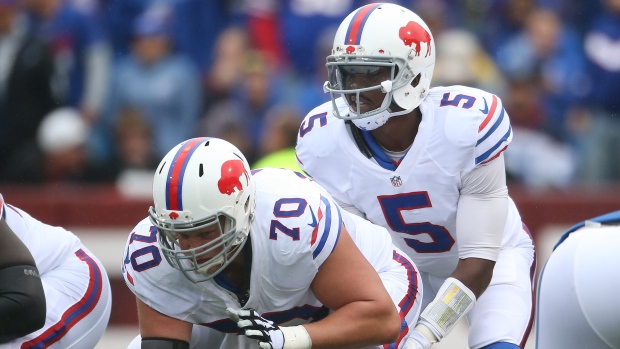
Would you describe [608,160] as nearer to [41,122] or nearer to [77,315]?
[41,122]

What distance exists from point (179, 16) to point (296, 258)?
6.29 meters

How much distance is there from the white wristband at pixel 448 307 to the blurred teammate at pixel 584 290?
73 centimetres

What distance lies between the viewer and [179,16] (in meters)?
10.2

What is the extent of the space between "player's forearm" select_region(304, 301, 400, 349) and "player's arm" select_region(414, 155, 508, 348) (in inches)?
24.4

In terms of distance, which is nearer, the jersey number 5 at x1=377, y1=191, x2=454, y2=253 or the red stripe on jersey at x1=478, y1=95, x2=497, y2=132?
the red stripe on jersey at x1=478, y1=95, x2=497, y2=132

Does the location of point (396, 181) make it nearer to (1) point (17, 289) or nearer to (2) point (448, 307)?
(2) point (448, 307)

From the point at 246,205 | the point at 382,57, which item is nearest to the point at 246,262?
the point at 246,205

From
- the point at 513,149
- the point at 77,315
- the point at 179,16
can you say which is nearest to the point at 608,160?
the point at 513,149

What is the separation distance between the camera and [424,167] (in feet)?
16.7

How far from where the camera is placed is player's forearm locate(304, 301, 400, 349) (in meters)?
4.21

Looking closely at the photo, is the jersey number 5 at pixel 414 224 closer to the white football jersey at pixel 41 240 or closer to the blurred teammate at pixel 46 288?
the blurred teammate at pixel 46 288

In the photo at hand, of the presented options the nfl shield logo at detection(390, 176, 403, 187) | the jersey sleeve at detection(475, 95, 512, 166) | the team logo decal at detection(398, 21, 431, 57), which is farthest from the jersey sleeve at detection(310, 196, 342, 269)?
the team logo decal at detection(398, 21, 431, 57)

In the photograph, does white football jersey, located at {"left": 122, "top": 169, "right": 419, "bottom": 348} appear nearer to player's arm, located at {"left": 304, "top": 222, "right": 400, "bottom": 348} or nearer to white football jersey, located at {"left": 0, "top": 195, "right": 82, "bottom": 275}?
player's arm, located at {"left": 304, "top": 222, "right": 400, "bottom": 348}

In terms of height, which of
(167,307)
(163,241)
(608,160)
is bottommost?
(608,160)
